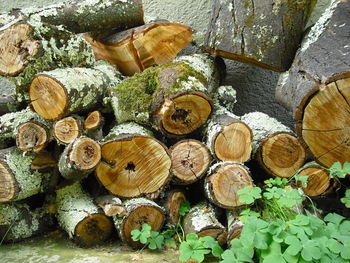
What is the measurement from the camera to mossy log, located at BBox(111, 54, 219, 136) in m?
2.28

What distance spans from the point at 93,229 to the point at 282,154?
103 centimetres

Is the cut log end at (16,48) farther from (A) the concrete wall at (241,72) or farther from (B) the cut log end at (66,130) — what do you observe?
(A) the concrete wall at (241,72)

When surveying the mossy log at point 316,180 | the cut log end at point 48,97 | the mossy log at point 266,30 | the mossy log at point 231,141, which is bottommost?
the mossy log at point 316,180

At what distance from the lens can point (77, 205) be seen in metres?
2.35

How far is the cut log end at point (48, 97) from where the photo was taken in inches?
86.9

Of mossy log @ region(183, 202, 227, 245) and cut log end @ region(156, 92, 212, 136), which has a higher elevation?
cut log end @ region(156, 92, 212, 136)

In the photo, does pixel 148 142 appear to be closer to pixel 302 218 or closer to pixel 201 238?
pixel 201 238

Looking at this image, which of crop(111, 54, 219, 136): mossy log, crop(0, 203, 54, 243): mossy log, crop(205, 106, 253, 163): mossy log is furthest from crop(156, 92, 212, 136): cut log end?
crop(0, 203, 54, 243): mossy log

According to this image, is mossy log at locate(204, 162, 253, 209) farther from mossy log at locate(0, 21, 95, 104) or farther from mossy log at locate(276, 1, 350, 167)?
mossy log at locate(0, 21, 95, 104)

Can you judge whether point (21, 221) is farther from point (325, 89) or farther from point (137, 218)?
point (325, 89)

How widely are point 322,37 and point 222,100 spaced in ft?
2.30

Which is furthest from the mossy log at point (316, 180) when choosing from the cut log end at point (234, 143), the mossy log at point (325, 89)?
the cut log end at point (234, 143)

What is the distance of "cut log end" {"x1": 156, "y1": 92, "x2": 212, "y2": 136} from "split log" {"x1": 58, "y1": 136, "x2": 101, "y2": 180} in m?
0.38

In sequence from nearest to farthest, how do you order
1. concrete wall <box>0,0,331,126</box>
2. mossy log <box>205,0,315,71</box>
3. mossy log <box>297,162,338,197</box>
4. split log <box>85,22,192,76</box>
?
mossy log <box>297,162,338,197</box> → mossy log <box>205,0,315,71</box> → split log <box>85,22,192,76</box> → concrete wall <box>0,0,331,126</box>
